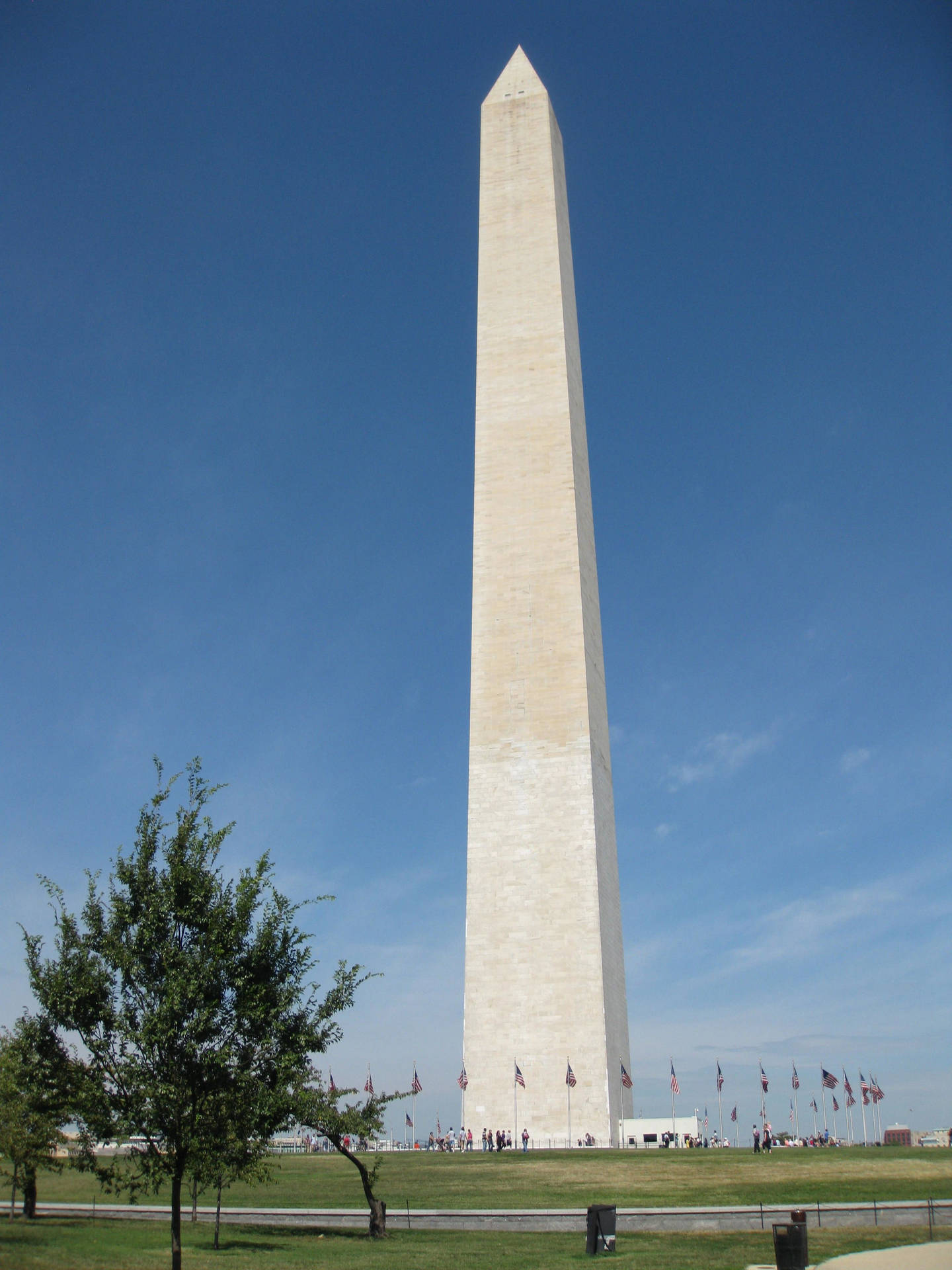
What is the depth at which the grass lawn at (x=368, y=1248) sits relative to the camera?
1627 cm

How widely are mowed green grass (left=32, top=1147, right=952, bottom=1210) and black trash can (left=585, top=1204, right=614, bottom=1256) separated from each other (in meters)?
5.75

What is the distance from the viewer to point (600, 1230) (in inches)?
709

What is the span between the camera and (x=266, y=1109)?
15.0 metres

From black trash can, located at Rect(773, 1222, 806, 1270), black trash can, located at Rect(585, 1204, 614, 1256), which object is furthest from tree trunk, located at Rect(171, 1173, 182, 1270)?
black trash can, located at Rect(773, 1222, 806, 1270)

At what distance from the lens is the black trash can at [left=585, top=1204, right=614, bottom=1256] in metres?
17.9

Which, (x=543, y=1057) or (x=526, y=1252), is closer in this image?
(x=526, y=1252)

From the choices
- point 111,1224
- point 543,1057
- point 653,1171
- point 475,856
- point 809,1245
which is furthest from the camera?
point 475,856

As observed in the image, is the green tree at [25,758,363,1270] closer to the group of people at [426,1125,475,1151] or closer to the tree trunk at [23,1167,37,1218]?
the tree trunk at [23,1167,37,1218]

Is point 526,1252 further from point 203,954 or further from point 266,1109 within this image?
point 203,954

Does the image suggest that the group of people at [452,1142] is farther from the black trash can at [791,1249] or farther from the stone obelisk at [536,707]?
the black trash can at [791,1249]

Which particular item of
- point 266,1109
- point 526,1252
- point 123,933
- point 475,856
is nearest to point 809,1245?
point 526,1252

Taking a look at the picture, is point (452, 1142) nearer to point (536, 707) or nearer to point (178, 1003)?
point (536, 707)

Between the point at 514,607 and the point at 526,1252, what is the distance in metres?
30.2

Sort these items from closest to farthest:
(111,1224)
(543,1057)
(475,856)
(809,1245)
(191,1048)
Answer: (191,1048) → (809,1245) → (111,1224) → (543,1057) → (475,856)
